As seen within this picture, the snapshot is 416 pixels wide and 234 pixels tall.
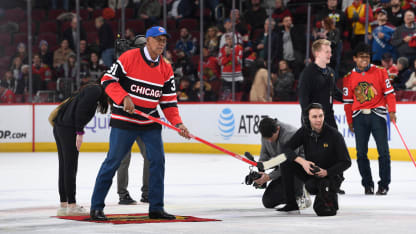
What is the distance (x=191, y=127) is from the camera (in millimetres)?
14219

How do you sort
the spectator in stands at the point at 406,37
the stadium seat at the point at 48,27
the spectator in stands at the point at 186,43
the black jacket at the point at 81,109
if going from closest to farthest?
the black jacket at the point at 81,109 → the spectator in stands at the point at 406,37 → the spectator in stands at the point at 186,43 → the stadium seat at the point at 48,27

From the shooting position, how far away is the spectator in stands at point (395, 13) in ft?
41.9

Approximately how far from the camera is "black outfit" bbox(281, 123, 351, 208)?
19.1 ft

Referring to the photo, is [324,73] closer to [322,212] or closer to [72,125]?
[322,212]

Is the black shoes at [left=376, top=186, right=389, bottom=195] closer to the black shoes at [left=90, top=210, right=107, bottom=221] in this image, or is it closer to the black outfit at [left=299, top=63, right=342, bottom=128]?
the black outfit at [left=299, top=63, right=342, bottom=128]

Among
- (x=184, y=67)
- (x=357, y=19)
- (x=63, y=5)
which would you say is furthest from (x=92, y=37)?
(x=357, y=19)

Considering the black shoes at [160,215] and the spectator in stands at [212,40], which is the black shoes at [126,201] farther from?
the spectator in stands at [212,40]

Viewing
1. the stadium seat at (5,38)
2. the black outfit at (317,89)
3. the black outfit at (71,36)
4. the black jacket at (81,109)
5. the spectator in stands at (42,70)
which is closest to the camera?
the black jacket at (81,109)

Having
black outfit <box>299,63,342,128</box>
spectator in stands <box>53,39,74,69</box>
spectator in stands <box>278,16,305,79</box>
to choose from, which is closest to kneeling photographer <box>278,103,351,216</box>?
black outfit <box>299,63,342,128</box>

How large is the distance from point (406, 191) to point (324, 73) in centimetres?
161

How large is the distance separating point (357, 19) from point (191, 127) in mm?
3761

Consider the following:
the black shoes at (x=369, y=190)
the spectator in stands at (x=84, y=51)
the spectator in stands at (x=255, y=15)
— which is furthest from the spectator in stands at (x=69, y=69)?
the black shoes at (x=369, y=190)

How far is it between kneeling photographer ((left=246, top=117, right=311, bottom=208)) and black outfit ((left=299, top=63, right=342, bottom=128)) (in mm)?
1053

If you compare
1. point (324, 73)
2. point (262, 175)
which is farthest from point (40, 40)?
point (262, 175)
